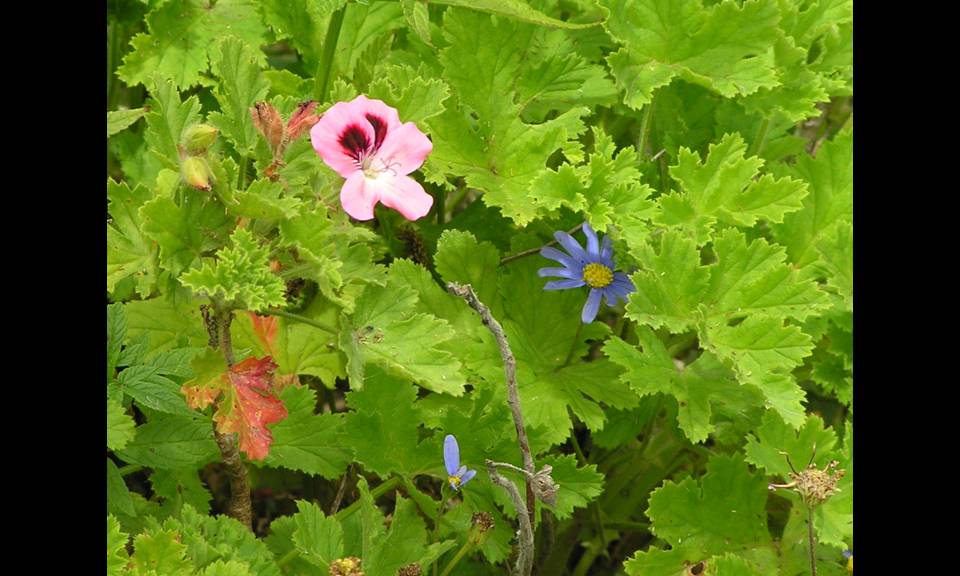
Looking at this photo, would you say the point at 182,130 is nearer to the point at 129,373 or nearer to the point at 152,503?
the point at 129,373

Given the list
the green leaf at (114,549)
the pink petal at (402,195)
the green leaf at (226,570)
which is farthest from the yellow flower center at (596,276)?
the green leaf at (114,549)

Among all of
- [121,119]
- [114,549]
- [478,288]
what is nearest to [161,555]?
[114,549]

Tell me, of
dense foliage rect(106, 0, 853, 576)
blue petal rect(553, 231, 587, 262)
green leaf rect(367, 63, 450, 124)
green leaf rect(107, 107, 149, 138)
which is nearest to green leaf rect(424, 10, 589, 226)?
dense foliage rect(106, 0, 853, 576)

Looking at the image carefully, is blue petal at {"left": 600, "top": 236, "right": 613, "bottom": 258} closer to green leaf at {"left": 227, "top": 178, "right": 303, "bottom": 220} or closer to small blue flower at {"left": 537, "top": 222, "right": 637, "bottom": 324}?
small blue flower at {"left": 537, "top": 222, "right": 637, "bottom": 324}

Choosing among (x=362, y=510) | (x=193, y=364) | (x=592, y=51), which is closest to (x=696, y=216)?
(x=592, y=51)

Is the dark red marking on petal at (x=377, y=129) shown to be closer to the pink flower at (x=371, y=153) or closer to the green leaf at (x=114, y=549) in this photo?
the pink flower at (x=371, y=153)
